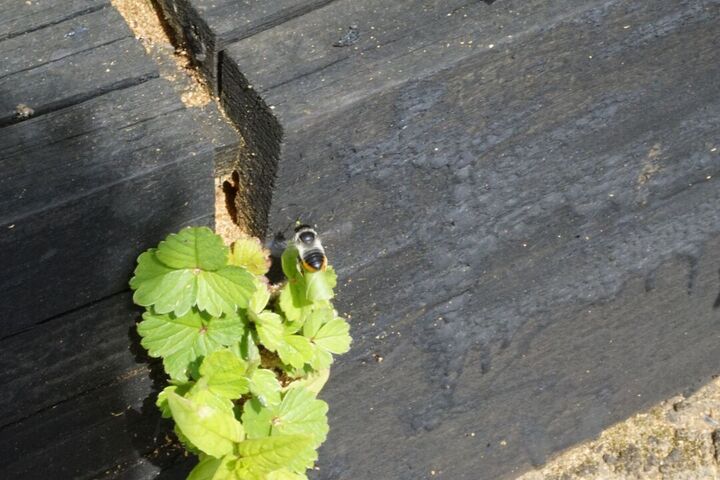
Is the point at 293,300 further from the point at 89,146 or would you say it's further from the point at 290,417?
the point at 89,146

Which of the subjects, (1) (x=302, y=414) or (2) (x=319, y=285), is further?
(1) (x=302, y=414)

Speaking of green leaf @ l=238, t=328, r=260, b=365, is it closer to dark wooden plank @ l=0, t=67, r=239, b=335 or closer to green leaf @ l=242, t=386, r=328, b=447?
green leaf @ l=242, t=386, r=328, b=447

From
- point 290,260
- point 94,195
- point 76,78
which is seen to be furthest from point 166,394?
point 76,78

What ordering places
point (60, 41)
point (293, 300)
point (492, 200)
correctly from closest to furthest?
point (60, 41), point (293, 300), point (492, 200)

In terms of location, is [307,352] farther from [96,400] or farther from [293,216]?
[96,400]

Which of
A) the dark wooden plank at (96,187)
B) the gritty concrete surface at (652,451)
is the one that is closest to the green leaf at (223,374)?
the dark wooden plank at (96,187)

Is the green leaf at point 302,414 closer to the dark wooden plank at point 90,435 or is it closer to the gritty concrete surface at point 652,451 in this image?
the dark wooden plank at point 90,435
